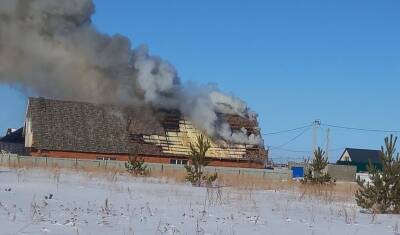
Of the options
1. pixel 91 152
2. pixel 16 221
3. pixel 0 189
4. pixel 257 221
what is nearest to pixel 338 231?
pixel 257 221

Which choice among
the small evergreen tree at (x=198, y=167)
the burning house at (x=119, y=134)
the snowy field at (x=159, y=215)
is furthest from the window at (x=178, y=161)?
the snowy field at (x=159, y=215)

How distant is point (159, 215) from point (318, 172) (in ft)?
70.5

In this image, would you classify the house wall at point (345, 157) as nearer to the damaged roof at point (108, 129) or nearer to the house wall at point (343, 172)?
the house wall at point (343, 172)

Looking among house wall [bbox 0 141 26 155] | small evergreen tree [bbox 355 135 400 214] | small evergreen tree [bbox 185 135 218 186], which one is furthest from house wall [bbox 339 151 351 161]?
small evergreen tree [bbox 355 135 400 214]

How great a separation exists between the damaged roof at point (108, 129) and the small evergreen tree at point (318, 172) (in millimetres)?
19789

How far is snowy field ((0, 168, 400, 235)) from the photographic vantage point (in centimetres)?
1052

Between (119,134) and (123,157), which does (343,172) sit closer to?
(123,157)

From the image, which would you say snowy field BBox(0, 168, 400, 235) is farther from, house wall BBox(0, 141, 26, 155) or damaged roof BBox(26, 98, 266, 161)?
house wall BBox(0, 141, 26, 155)

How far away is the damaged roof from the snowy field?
32.1 meters

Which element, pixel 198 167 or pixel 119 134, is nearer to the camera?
→ pixel 198 167

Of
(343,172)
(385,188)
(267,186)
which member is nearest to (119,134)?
(343,172)

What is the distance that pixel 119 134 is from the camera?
5231 cm

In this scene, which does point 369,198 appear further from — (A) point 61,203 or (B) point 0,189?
(B) point 0,189

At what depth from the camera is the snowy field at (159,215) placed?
1052 centimetres
